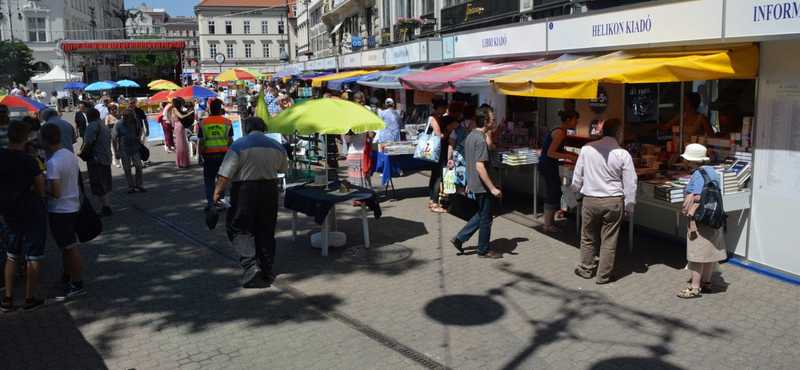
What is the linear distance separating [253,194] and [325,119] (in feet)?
4.46

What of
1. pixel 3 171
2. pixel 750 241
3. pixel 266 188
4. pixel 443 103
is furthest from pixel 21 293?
pixel 750 241

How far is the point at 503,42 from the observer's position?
11.6m

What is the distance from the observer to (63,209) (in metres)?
6.11

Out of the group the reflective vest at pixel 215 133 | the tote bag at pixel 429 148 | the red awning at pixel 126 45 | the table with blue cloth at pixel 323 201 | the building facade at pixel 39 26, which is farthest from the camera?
the building facade at pixel 39 26

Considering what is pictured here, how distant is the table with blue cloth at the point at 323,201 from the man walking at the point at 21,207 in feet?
9.02

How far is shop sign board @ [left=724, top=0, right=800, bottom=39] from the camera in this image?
5.73 m

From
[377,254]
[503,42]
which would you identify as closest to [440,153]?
[377,254]

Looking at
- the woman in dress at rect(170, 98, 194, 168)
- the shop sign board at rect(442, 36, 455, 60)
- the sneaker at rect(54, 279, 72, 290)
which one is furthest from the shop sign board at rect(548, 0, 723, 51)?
the woman in dress at rect(170, 98, 194, 168)

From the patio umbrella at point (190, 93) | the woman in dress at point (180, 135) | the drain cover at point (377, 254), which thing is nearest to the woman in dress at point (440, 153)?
the drain cover at point (377, 254)

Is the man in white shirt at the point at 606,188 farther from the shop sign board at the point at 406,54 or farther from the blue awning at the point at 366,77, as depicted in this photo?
the blue awning at the point at 366,77

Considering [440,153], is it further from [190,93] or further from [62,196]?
[190,93]

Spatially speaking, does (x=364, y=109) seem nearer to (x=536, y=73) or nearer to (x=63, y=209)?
(x=536, y=73)

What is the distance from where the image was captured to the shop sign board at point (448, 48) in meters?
13.9

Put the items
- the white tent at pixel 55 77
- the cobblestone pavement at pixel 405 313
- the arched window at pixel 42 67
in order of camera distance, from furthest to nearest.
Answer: the arched window at pixel 42 67, the white tent at pixel 55 77, the cobblestone pavement at pixel 405 313
